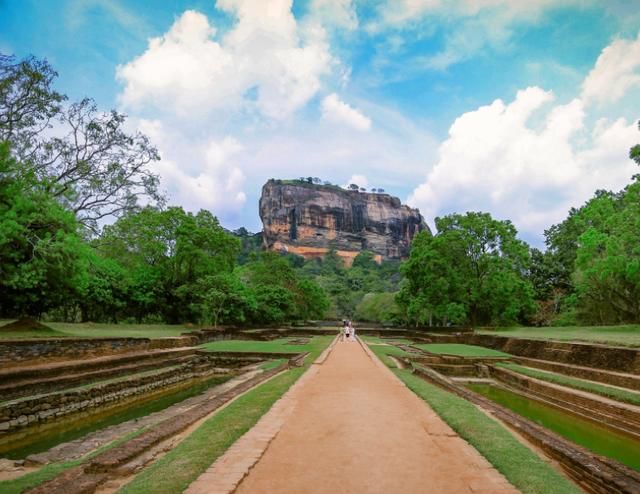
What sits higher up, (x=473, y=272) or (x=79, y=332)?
(x=473, y=272)

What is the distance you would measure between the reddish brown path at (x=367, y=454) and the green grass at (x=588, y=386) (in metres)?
4.93

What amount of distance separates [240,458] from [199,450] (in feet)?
2.25

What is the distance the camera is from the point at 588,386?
1078 cm

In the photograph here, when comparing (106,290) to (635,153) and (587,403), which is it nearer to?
(587,403)

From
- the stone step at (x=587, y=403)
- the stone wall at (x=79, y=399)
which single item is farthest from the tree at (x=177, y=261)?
the stone step at (x=587, y=403)

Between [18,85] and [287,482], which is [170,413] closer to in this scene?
[287,482]

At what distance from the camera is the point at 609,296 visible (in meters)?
25.1

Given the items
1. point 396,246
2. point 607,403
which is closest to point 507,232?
point 607,403

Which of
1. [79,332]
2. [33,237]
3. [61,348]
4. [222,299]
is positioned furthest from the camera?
[222,299]

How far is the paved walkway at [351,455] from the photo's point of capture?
386 cm

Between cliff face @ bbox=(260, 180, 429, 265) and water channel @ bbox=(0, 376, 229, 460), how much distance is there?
408 feet

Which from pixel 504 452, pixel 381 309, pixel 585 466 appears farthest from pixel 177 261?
pixel 381 309

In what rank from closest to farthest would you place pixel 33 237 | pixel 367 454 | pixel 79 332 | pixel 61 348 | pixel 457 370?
pixel 367 454 → pixel 61 348 → pixel 33 237 → pixel 457 370 → pixel 79 332

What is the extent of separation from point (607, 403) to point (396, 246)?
465 feet
